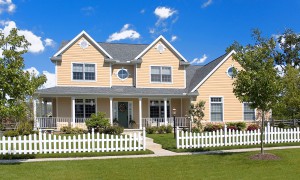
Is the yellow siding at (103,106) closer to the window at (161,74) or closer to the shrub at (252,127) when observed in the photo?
the window at (161,74)

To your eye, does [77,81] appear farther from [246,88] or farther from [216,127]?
[246,88]

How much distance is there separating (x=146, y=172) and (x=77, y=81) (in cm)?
1846

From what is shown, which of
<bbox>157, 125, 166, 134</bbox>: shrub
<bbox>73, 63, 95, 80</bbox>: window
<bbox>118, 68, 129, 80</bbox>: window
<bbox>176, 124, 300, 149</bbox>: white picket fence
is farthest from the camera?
<bbox>118, 68, 129, 80</bbox>: window

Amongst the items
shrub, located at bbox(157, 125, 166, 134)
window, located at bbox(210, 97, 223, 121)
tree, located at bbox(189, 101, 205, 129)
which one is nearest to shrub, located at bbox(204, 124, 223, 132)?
tree, located at bbox(189, 101, 205, 129)

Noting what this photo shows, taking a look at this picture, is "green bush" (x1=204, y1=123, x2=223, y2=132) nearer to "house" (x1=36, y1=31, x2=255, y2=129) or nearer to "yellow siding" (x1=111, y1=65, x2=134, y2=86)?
"house" (x1=36, y1=31, x2=255, y2=129)

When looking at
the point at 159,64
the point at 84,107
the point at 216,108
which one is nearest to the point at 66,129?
the point at 84,107

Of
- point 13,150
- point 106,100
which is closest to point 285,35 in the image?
point 106,100

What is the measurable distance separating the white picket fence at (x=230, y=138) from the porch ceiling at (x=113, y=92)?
10089 mm

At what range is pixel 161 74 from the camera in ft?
99.6

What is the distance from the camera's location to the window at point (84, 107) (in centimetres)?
2781

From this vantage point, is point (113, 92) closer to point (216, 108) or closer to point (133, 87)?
point (133, 87)

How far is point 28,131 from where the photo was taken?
23656 mm

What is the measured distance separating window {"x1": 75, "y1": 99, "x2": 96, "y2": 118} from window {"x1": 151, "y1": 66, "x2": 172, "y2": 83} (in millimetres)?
5760

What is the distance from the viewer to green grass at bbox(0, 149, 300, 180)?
10.3m
